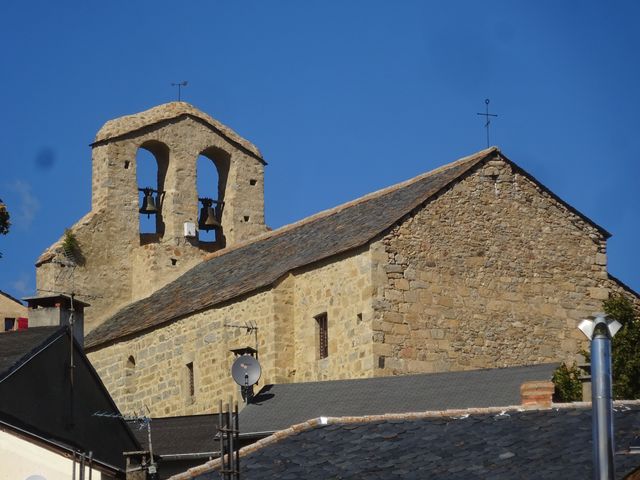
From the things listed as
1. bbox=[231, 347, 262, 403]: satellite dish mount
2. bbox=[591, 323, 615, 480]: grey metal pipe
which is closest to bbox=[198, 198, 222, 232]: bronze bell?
bbox=[231, 347, 262, 403]: satellite dish mount

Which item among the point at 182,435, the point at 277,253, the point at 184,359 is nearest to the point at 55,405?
the point at 182,435

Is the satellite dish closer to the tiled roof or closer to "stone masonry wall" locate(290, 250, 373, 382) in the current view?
"stone masonry wall" locate(290, 250, 373, 382)

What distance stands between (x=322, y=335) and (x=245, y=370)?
10.7ft

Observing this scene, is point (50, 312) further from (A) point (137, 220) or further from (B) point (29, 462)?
(A) point (137, 220)

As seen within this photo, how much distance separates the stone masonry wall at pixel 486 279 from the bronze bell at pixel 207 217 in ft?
45.6

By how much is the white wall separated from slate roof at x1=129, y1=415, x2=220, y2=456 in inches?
265

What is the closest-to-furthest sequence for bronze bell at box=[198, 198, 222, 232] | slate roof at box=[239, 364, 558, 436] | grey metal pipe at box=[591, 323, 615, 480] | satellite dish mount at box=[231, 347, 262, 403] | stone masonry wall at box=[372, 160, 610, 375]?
grey metal pipe at box=[591, 323, 615, 480], slate roof at box=[239, 364, 558, 436], satellite dish mount at box=[231, 347, 262, 403], stone masonry wall at box=[372, 160, 610, 375], bronze bell at box=[198, 198, 222, 232]

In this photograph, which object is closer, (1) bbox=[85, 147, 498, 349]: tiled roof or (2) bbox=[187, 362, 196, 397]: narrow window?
(1) bbox=[85, 147, 498, 349]: tiled roof

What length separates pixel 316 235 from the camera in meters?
44.5

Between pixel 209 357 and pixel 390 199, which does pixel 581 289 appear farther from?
pixel 209 357

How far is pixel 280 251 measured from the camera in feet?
150

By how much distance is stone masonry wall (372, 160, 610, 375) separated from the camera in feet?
130

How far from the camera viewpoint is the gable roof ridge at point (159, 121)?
52.3 metres

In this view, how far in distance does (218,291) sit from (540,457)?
22.3 m
